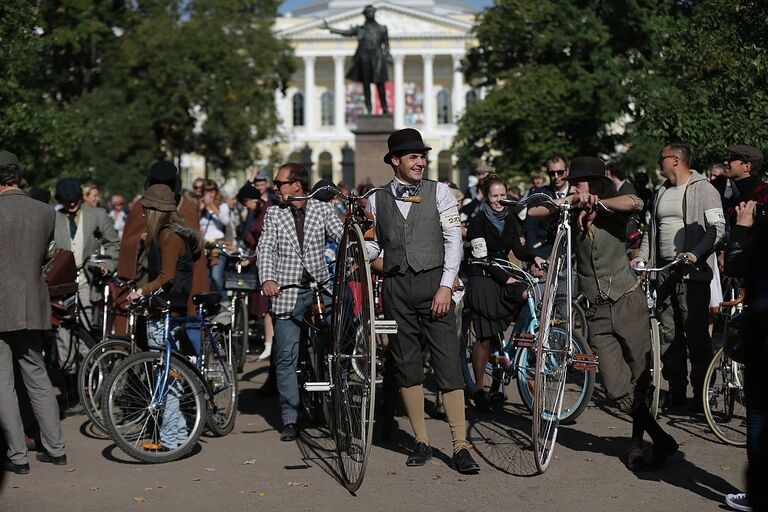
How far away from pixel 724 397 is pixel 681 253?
1.13 meters

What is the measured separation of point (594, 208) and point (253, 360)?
288 inches

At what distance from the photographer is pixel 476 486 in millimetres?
7418

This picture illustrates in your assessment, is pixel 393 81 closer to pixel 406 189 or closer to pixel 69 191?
pixel 69 191

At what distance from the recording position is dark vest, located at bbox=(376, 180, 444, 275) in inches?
308

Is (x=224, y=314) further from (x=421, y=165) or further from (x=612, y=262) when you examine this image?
(x=612, y=262)

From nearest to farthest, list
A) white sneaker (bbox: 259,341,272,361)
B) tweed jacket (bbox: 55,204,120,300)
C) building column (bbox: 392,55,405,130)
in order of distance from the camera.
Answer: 1. tweed jacket (bbox: 55,204,120,300)
2. white sneaker (bbox: 259,341,272,361)
3. building column (bbox: 392,55,405,130)

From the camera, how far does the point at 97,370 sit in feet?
31.0

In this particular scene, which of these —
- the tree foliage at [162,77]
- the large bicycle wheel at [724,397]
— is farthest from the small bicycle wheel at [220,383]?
the tree foliage at [162,77]

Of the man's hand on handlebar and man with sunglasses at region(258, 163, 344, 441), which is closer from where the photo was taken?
the man's hand on handlebar

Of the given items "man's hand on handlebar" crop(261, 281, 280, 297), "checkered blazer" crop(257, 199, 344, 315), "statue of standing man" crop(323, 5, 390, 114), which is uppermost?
"statue of standing man" crop(323, 5, 390, 114)

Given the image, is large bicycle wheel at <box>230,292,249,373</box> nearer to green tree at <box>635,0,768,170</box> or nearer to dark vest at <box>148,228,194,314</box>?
dark vest at <box>148,228,194,314</box>

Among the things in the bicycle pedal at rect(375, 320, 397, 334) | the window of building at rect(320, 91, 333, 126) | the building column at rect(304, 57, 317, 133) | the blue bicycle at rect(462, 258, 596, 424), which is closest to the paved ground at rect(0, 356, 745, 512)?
the blue bicycle at rect(462, 258, 596, 424)

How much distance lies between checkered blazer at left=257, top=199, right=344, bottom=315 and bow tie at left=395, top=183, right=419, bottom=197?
1485 millimetres

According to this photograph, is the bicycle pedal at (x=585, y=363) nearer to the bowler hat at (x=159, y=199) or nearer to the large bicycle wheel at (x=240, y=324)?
the bowler hat at (x=159, y=199)
